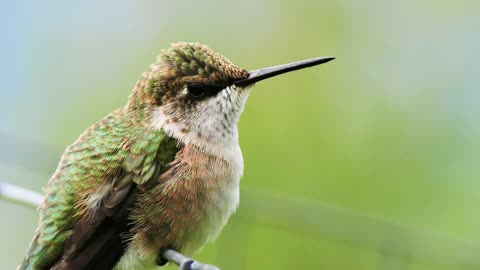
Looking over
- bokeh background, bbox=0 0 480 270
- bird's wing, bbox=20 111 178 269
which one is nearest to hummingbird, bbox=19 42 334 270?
bird's wing, bbox=20 111 178 269

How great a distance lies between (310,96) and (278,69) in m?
2.61

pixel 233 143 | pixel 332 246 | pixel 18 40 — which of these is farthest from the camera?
pixel 18 40

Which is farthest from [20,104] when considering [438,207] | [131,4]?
[438,207]

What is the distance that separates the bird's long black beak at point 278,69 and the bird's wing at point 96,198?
381 mm

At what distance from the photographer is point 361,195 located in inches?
211

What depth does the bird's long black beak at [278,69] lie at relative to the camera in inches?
112

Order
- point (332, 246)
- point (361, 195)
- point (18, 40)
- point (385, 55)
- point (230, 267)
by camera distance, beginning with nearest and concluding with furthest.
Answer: point (230, 267)
point (332, 246)
point (361, 195)
point (385, 55)
point (18, 40)

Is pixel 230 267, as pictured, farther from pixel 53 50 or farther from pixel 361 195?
pixel 53 50

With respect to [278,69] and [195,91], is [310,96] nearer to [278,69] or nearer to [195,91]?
[195,91]

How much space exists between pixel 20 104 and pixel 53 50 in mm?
668

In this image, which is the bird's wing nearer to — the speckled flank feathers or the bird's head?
the speckled flank feathers

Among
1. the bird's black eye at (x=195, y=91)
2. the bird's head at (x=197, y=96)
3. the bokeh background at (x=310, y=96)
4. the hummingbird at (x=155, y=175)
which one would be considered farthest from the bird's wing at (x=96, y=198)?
the bokeh background at (x=310, y=96)

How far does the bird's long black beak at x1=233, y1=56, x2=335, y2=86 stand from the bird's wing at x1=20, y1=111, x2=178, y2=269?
38cm

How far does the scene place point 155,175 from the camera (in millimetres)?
2967
